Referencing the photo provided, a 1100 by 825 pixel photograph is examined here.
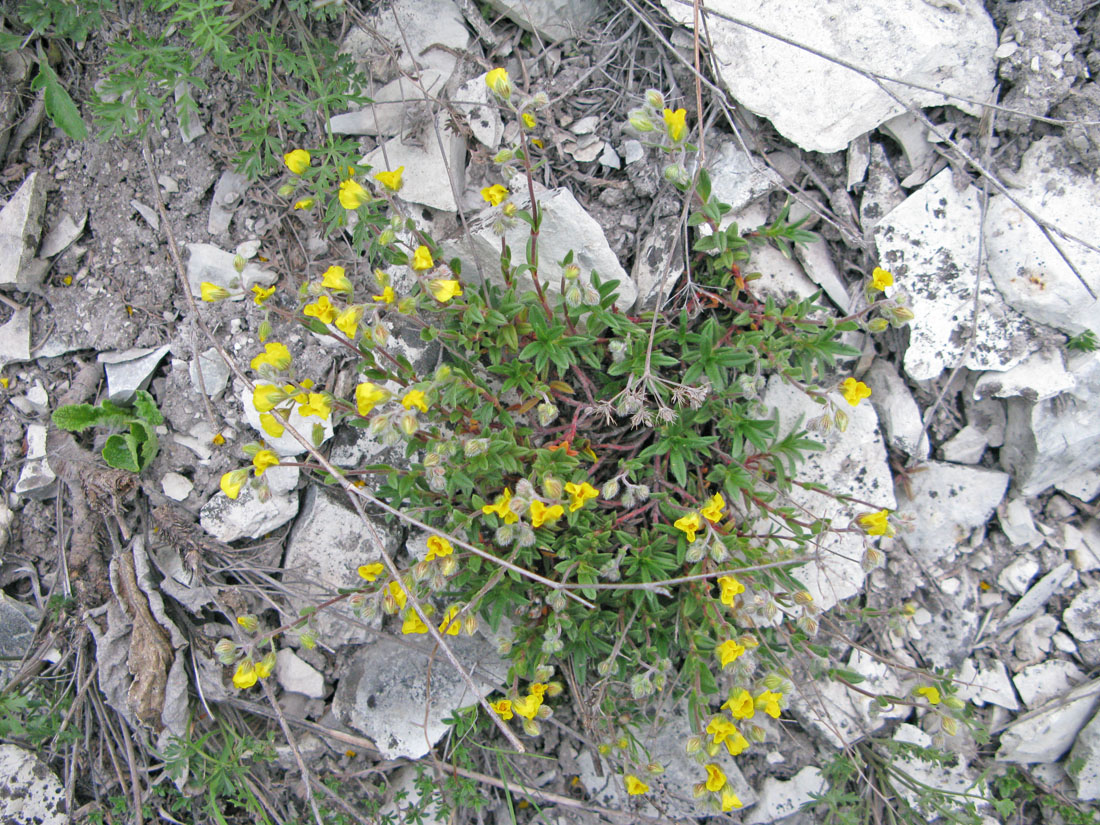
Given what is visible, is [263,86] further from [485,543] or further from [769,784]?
[769,784]

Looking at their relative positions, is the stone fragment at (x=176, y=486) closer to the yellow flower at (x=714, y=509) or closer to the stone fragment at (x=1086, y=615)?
the yellow flower at (x=714, y=509)

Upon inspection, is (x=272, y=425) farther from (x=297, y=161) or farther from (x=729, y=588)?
(x=729, y=588)

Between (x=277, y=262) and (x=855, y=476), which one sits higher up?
(x=277, y=262)

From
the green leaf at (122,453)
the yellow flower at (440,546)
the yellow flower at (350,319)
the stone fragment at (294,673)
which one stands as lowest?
the stone fragment at (294,673)

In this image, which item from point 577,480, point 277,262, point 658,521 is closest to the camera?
point 577,480

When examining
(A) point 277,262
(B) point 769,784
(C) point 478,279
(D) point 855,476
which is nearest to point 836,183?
(D) point 855,476

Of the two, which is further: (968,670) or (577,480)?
(968,670)

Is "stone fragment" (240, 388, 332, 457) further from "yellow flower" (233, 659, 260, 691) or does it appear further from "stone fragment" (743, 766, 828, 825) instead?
"stone fragment" (743, 766, 828, 825)

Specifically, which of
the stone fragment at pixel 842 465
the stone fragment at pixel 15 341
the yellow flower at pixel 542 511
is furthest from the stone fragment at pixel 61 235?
the stone fragment at pixel 842 465
